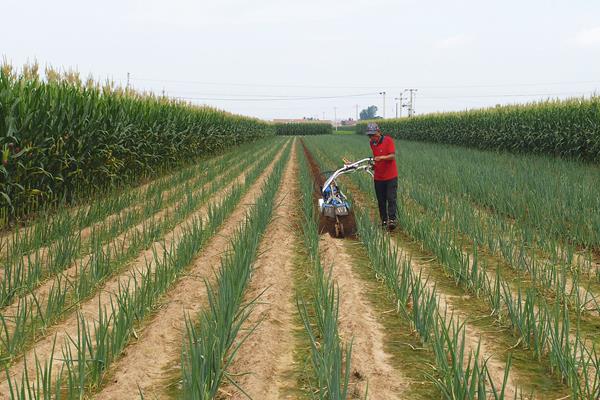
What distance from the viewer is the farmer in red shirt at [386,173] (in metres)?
7.29

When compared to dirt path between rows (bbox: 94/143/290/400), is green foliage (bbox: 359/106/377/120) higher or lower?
higher

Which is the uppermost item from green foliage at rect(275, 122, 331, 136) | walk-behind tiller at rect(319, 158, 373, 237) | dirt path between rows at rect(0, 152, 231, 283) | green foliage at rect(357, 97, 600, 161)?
green foliage at rect(275, 122, 331, 136)

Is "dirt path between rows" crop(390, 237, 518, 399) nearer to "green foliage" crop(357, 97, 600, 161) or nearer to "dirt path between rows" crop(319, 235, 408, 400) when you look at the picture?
"dirt path between rows" crop(319, 235, 408, 400)

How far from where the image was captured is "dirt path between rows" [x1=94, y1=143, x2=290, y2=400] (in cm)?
303

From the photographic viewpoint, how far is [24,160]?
24.1 feet

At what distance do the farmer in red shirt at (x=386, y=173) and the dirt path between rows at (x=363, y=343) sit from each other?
211 centimetres

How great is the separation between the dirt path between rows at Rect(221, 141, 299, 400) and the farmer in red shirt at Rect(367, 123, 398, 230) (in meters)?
1.71

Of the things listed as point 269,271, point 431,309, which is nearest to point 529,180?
point 269,271

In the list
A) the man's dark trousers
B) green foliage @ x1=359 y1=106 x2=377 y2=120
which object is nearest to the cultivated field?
the man's dark trousers

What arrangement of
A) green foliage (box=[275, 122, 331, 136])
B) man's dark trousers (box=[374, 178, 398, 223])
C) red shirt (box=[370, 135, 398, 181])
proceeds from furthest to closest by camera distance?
1. green foliage (box=[275, 122, 331, 136])
2. man's dark trousers (box=[374, 178, 398, 223])
3. red shirt (box=[370, 135, 398, 181])

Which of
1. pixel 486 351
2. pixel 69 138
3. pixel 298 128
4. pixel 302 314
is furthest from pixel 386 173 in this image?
pixel 298 128

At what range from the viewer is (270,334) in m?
3.78

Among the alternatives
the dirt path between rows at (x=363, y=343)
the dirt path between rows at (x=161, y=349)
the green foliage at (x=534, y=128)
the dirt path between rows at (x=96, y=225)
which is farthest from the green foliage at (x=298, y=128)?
the dirt path between rows at (x=161, y=349)

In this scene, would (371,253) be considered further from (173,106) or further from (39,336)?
(173,106)
